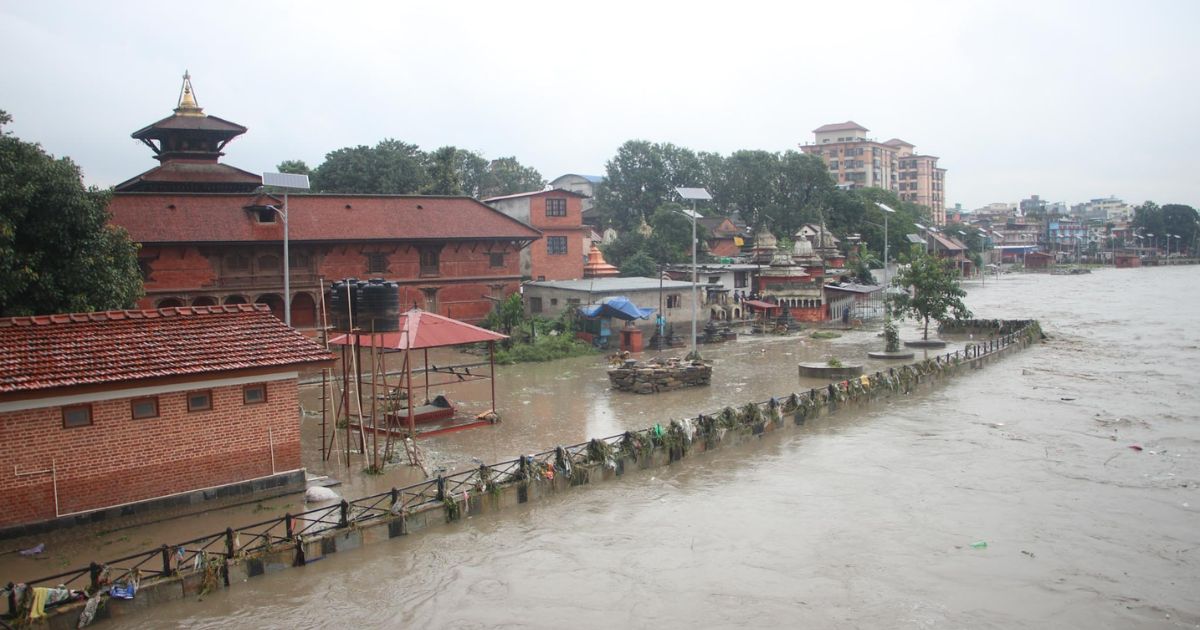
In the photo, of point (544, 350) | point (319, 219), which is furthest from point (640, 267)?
point (319, 219)

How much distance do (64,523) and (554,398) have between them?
16906 mm

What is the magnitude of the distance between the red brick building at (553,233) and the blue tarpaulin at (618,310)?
14952 millimetres

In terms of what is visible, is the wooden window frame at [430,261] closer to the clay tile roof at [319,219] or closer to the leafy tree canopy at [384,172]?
the clay tile roof at [319,219]

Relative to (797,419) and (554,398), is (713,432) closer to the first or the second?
(797,419)

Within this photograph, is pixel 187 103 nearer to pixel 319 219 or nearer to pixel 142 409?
pixel 319 219

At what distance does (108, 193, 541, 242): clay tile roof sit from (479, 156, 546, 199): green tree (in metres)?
52.4

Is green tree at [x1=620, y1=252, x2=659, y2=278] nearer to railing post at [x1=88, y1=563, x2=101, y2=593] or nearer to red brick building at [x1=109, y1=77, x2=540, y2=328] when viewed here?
red brick building at [x1=109, y1=77, x2=540, y2=328]

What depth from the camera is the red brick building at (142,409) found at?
48.1 ft

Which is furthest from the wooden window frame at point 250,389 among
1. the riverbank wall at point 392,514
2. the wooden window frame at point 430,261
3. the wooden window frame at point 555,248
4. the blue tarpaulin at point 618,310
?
the wooden window frame at point 555,248

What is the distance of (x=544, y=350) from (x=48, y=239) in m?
20.5

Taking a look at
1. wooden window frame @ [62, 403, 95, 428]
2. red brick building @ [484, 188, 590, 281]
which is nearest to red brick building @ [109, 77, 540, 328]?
red brick building @ [484, 188, 590, 281]

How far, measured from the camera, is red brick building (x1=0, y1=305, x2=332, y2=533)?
14.7m

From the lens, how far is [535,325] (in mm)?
42656

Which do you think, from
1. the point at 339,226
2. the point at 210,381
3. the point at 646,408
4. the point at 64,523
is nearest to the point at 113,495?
the point at 64,523
